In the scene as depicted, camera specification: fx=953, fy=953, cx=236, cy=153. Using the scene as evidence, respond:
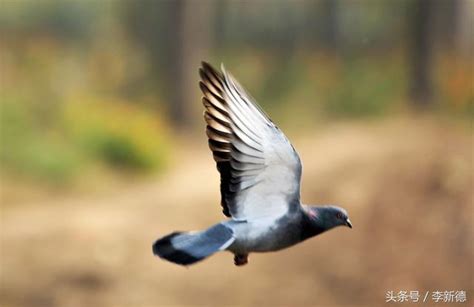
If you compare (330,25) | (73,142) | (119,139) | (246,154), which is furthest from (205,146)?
(246,154)

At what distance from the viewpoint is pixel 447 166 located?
9297 millimetres

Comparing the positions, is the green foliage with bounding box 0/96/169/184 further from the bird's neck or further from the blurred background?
the bird's neck

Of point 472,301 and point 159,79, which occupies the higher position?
point 159,79

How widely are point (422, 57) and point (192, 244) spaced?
10530 millimetres

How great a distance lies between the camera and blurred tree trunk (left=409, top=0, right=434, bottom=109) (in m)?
13.0

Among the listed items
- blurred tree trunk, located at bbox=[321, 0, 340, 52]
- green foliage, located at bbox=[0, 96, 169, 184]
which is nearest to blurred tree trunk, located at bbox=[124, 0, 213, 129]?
green foliage, located at bbox=[0, 96, 169, 184]

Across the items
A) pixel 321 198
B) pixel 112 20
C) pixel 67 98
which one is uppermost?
pixel 112 20

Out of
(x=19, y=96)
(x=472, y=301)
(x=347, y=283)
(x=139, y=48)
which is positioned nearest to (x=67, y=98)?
(x=19, y=96)

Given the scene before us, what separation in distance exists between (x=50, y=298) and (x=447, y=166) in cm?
398

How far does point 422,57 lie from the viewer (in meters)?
13.3

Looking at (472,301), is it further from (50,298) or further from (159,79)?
(159,79)

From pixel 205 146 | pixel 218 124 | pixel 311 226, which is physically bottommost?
pixel 205 146

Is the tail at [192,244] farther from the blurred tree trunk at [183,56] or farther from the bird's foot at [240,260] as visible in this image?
the blurred tree trunk at [183,56]

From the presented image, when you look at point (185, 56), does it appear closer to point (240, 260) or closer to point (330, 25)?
point (330, 25)
